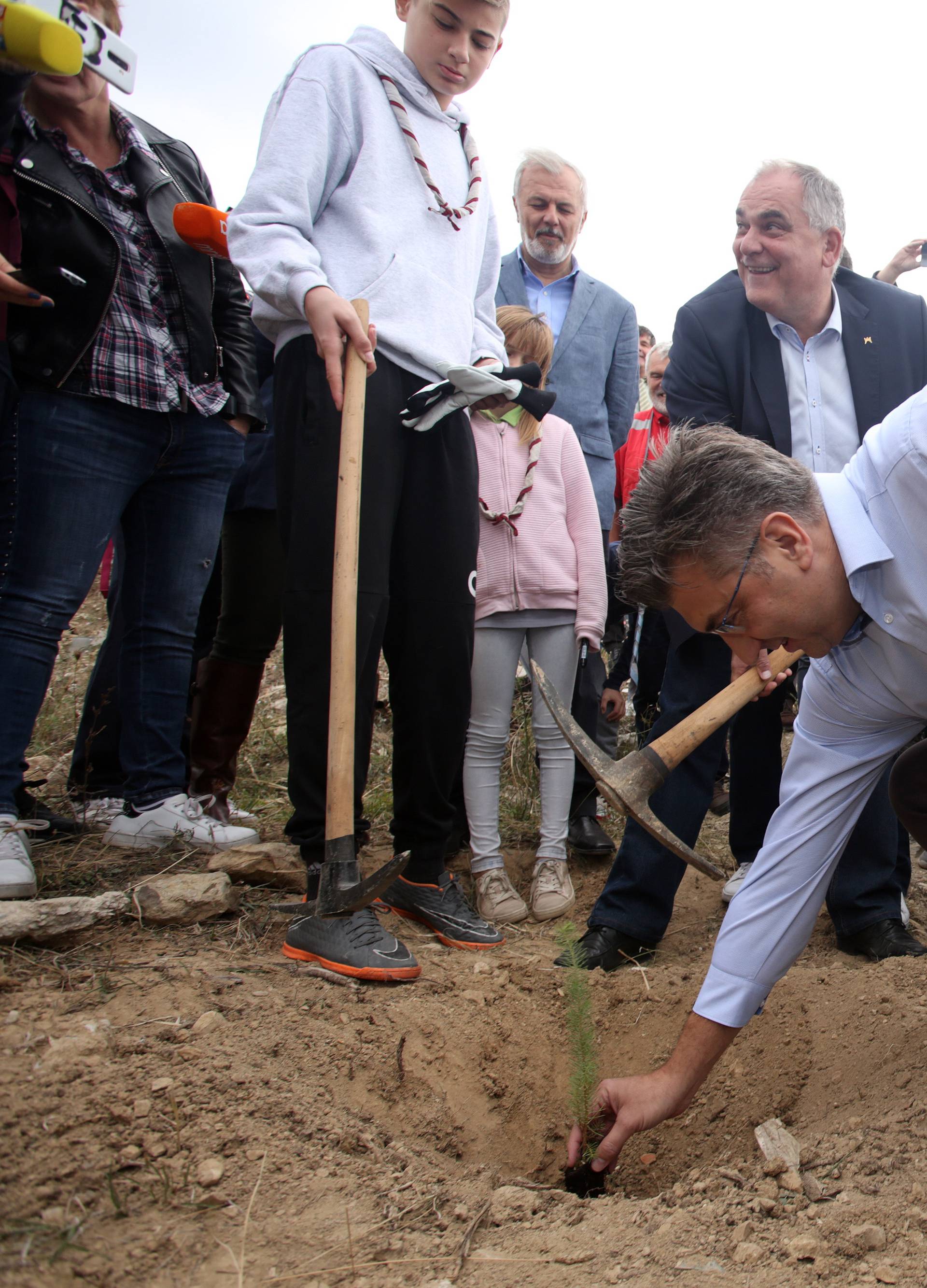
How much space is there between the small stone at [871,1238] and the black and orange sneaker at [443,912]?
1268 mm

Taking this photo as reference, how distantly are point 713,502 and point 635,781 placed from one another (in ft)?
2.07

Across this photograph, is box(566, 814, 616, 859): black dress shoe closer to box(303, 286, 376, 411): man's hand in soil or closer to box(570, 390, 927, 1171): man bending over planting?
box(570, 390, 927, 1171): man bending over planting

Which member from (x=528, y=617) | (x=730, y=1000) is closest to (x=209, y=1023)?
(x=730, y=1000)

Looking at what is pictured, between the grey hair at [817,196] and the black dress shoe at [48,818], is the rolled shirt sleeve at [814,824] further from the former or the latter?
the black dress shoe at [48,818]

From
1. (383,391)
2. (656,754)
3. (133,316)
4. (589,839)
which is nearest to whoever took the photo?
(656,754)

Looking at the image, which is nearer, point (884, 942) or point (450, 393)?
point (450, 393)

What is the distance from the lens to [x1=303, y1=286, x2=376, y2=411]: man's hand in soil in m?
2.13

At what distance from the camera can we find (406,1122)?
1.85m

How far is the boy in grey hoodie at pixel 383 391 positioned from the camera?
7.39 ft

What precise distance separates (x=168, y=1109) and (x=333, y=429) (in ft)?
4.79

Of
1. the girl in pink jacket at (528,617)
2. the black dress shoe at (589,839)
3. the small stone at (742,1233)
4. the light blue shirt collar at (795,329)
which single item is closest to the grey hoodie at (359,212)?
the girl in pink jacket at (528,617)

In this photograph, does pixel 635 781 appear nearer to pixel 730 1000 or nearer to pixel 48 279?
pixel 730 1000

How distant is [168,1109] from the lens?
62.3 inches

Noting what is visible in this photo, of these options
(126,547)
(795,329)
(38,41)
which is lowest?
(126,547)
